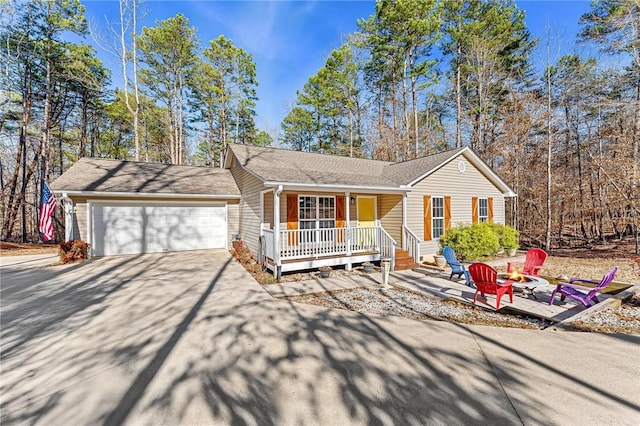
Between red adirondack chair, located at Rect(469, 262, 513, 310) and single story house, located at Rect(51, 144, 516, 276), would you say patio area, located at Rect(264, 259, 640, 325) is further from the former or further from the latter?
single story house, located at Rect(51, 144, 516, 276)

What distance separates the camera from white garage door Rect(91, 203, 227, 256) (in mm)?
9992

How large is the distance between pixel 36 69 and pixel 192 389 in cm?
2265

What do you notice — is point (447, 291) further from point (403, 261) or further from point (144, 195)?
point (144, 195)

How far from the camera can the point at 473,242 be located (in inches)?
388

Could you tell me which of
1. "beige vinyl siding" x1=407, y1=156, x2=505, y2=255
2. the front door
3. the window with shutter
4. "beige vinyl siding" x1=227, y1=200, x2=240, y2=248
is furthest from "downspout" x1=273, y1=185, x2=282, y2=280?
the window with shutter

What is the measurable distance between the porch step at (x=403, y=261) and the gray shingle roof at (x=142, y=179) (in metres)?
7.56

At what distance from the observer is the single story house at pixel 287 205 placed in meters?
8.52

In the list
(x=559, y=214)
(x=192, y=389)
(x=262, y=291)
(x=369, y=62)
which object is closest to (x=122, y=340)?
(x=192, y=389)

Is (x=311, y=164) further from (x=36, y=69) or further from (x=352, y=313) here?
(x=36, y=69)

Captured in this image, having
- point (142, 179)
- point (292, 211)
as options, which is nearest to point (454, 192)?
point (292, 211)

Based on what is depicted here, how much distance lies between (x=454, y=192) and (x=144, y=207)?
43.3 feet

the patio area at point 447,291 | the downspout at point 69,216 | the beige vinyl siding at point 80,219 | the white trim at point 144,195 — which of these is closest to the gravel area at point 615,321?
the patio area at point 447,291

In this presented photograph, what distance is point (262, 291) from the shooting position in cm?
622

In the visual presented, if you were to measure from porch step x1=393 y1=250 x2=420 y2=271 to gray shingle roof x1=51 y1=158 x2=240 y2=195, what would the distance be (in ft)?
24.8
